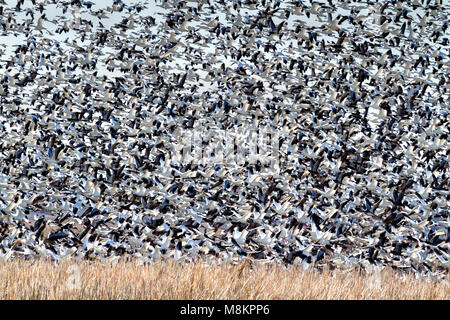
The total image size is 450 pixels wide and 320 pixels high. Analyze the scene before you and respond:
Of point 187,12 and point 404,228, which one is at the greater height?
point 187,12

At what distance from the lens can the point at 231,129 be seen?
47.9 feet

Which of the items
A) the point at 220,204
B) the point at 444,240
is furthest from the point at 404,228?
the point at 220,204

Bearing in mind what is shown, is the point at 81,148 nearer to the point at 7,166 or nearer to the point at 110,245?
the point at 7,166

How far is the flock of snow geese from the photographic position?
509 inches

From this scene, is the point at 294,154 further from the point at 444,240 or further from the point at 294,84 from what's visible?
the point at 444,240

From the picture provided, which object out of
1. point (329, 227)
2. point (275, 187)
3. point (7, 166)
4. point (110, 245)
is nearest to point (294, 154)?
point (275, 187)

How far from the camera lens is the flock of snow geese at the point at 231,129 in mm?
12930

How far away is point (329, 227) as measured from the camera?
1366 centimetres

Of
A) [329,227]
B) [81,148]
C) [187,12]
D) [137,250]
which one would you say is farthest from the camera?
→ [187,12]

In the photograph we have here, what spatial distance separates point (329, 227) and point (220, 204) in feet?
8.65

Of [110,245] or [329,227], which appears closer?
[110,245]

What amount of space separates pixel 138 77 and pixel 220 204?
434 centimetres
